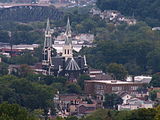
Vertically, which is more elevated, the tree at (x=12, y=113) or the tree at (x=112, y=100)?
the tree at (x=112, y=100)

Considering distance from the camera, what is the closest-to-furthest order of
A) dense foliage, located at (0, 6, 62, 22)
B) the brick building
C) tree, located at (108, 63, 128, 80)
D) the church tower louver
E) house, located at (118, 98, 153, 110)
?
house, located at (118, 98, 153, 110)
the brick building
tree, located at (108, 63, 128, 80)
the church tower louver
dense foliage, located at (0, 6, 62, 22)

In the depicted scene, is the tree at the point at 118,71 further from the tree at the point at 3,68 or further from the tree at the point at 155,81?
the tree at the point at 3,68

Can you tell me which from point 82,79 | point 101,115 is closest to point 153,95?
point 82,79

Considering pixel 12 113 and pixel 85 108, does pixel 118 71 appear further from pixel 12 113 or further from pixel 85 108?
pixel 12 113

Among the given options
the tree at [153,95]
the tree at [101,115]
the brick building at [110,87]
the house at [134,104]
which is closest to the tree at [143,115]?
the tree at [101,115]

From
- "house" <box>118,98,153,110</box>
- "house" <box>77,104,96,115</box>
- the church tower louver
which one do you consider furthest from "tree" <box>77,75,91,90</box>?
"house" <box>77,104,96,115</box>

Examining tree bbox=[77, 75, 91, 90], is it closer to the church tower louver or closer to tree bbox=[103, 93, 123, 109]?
the church tower louver
